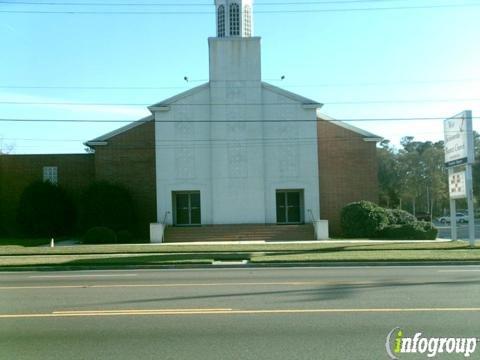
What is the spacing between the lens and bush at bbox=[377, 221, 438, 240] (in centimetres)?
3269

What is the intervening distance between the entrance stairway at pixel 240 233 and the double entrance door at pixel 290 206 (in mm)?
3292

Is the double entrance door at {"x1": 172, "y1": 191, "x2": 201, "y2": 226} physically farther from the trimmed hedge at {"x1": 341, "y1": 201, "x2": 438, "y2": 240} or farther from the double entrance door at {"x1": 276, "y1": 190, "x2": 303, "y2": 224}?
the trimmed hedge at {"x1": 341, "y1": 201, "x2": 438, "y2": 240}

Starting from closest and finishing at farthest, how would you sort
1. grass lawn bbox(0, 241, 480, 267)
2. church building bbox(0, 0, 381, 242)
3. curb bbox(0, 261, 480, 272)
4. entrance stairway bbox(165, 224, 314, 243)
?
curb bbox(0, 261, 480, 272), grass lawn bbox(0, 241, 480, 267), entrance stairway bbox(165, 224, 314, 243), church building bbox(0, 0, 381, 242)

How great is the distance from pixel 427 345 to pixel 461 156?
21611 millimetres

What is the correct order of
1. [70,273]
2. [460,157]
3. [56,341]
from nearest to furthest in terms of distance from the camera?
[56,341], [70,273], [460,157]

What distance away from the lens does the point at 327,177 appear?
38062 mm

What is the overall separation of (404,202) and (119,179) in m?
59.2

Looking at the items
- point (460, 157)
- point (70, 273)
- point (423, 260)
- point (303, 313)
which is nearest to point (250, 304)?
point (303, 313)

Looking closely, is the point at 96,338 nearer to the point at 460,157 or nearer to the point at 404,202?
the point at 460,157

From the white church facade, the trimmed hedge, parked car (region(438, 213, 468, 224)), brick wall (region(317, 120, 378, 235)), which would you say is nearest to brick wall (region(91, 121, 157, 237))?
the white church facade

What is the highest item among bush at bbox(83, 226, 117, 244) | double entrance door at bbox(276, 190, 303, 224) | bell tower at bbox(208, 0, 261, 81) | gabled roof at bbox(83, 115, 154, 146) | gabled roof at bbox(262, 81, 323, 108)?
bell tower at bbox(208, 0, 261, 81)

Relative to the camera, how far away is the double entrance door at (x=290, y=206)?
3794cm

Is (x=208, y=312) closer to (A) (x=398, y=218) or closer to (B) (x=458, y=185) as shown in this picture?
(B) (x=458, y=185)

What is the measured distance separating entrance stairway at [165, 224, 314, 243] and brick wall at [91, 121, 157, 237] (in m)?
3.78
